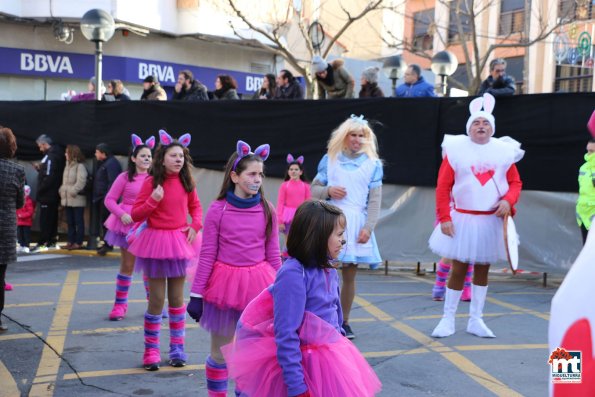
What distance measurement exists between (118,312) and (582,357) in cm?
580

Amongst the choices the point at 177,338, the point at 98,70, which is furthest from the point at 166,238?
the point at 98,70

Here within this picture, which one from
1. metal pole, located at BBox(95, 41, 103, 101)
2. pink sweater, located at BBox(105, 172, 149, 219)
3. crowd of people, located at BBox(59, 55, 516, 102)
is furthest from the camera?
metal pole, located at BBox(95, 41, 103, 101)

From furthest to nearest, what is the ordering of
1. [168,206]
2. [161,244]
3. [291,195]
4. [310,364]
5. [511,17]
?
1. [511,17]
2. [291,195]
3. [168,206]
4. [161,244]
5. [310,364]

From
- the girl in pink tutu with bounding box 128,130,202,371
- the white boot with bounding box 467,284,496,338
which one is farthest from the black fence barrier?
the girl in pink tutu with bounding box 128,130,202,371

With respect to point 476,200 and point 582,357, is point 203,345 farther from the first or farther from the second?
point 582,357

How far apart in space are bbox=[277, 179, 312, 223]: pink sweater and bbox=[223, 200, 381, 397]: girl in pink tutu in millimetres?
6887

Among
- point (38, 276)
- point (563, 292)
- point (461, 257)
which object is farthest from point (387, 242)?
point (563, 292)

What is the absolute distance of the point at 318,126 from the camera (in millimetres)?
10773

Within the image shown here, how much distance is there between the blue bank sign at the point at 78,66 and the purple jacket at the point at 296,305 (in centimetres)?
1731

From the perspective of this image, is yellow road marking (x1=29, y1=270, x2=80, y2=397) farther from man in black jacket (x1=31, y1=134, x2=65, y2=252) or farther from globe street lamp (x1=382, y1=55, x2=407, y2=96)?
globe street lamp (x1=382, y1=55, x2=407, y2=96)

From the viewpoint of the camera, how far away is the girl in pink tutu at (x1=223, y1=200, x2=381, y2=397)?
10.4 ft

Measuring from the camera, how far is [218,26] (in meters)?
21.6

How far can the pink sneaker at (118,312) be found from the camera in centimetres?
723

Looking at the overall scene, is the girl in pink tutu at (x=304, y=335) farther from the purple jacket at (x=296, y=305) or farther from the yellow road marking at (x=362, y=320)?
the yellow road marking at (x=362, y=320)
